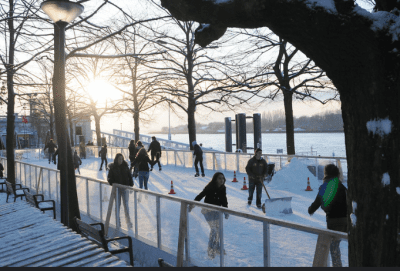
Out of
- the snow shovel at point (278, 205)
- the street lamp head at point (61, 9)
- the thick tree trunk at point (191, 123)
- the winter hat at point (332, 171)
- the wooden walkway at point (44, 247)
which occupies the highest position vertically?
the street lamp head at point (61, 9)

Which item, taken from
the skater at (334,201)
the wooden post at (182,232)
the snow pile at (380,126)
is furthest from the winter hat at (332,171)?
the snow pile at (380,126)

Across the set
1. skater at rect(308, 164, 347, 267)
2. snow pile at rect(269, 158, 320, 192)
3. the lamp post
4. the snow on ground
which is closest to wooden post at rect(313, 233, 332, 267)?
the snow on ground

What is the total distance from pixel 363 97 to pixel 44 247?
382 cm

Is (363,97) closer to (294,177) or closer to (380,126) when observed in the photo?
(380,126)

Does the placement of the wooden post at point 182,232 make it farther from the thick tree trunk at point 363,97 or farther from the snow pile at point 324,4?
the snow pile at point 324,4

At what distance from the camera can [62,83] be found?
676 centimetres

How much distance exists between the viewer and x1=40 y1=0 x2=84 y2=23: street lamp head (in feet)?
19.8

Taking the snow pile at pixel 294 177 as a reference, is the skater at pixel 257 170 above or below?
above

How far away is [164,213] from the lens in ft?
17.4

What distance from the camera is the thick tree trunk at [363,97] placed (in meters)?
2.39

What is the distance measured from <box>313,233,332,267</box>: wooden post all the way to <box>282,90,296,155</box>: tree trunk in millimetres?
15824

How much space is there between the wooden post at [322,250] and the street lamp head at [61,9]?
513cm

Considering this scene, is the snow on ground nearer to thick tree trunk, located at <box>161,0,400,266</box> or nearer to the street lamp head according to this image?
thick tree trunk, located at <box>161,0,400,266</box>

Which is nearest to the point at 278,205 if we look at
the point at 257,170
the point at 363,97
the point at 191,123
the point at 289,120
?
the point at 257,170
